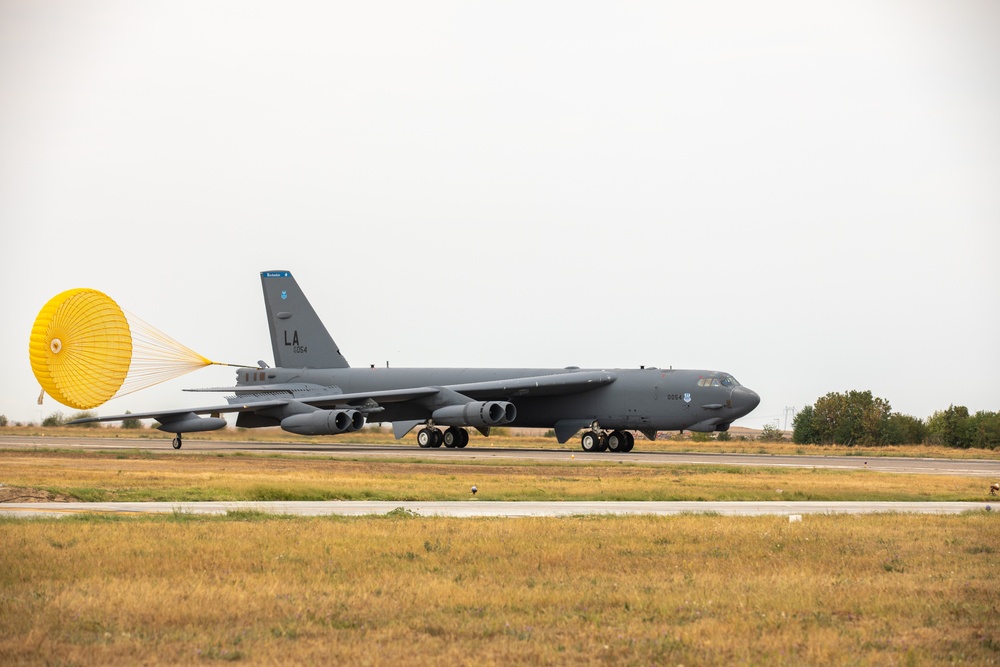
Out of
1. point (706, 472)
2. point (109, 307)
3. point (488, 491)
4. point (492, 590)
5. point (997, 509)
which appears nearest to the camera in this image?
point (492, 590)

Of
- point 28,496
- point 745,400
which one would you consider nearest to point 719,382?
point 745,400

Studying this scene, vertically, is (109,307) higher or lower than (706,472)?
higher

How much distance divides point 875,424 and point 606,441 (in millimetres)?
42637

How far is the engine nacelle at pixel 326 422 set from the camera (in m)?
46.0

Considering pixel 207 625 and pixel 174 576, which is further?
pixel 174 576

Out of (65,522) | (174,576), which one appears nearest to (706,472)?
(65,522)

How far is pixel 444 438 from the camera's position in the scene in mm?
50594

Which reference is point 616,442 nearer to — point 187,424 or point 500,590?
point 187,424

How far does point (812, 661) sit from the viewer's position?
8.39 m

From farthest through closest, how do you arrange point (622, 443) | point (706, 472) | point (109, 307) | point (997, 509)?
point (622, 443) < point (109, 307) < point (706, 472) < point (997, 509)

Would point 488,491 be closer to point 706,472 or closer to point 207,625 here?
point 706,472

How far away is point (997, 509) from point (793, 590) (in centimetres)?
1195

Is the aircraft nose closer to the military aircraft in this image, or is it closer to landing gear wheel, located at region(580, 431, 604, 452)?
the military aircraft

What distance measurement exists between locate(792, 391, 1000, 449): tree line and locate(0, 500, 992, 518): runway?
55.9 m
